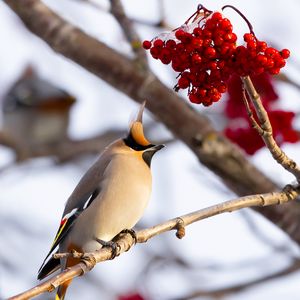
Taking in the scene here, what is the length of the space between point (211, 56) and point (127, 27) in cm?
149

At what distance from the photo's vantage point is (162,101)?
329 centimetres

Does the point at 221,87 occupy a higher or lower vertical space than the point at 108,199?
lower

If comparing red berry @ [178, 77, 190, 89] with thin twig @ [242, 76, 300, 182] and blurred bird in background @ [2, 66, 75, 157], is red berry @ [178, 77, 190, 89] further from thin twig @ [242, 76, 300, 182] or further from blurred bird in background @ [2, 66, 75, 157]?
blurred bird in background @ [2, 66, 75, 157]

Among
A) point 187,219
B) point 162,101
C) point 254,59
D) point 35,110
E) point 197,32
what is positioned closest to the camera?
point 254,59

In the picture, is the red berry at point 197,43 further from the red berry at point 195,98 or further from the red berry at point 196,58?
the red berry at point 195,98

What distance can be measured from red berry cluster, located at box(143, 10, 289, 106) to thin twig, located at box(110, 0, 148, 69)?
127 cm

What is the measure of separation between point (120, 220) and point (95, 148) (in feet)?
10.0

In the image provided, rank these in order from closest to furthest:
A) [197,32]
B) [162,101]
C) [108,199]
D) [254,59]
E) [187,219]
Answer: [254,59]
[197,32]
[187,219]
[162,101]
[108,199]

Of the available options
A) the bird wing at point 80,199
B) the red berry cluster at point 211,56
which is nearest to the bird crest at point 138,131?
the bird wing at point 80,199

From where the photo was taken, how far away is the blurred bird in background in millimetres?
8586

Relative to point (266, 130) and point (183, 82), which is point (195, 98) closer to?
point (183, 82)

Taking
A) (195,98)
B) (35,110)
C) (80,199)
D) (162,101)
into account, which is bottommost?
(195,98)

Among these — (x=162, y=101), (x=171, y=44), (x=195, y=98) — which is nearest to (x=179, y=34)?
(x=171, y=44)

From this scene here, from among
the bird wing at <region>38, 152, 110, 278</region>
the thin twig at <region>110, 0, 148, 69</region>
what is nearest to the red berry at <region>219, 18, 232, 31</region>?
the thin twig at <region>110, 0, 148, 69</region>
